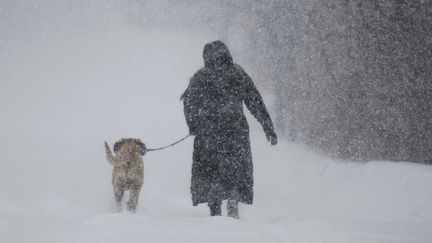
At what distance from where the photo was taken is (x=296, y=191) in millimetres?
8078

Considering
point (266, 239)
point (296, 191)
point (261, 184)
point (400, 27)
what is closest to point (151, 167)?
point (261, 184)

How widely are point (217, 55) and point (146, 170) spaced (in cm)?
602

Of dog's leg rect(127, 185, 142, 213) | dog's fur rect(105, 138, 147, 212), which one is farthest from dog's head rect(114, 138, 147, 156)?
dog's leg rect(127, 185, 142, 213)

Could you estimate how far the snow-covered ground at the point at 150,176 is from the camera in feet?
11.4

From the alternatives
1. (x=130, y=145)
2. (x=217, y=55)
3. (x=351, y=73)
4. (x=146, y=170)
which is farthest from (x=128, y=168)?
(x=351, y=73)

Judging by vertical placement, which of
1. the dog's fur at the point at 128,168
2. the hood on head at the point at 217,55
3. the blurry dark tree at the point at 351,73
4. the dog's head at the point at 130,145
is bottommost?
the dog's fur at the point at 128,168

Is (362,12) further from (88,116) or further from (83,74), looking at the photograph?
(83,74)

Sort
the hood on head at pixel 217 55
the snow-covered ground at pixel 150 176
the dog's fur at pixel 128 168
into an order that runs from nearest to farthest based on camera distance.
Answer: the snow-covered ground at pixel 150 176 → the hood on head at pixel 217 55 → the dog's fur at pixel 128 168

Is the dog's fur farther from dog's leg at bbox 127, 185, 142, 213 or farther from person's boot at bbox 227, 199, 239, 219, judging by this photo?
person's boot at bbox 227, 199, 239, 219

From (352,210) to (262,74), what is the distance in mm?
9495

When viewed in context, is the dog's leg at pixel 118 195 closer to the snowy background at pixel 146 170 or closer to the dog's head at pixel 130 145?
the snowy background at pixel 146 170

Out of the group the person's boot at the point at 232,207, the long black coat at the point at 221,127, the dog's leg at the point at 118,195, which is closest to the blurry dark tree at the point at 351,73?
the long black coat at the point at 221,127

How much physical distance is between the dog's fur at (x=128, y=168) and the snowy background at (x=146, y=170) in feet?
1.62

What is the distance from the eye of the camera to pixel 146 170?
33.9 feet
